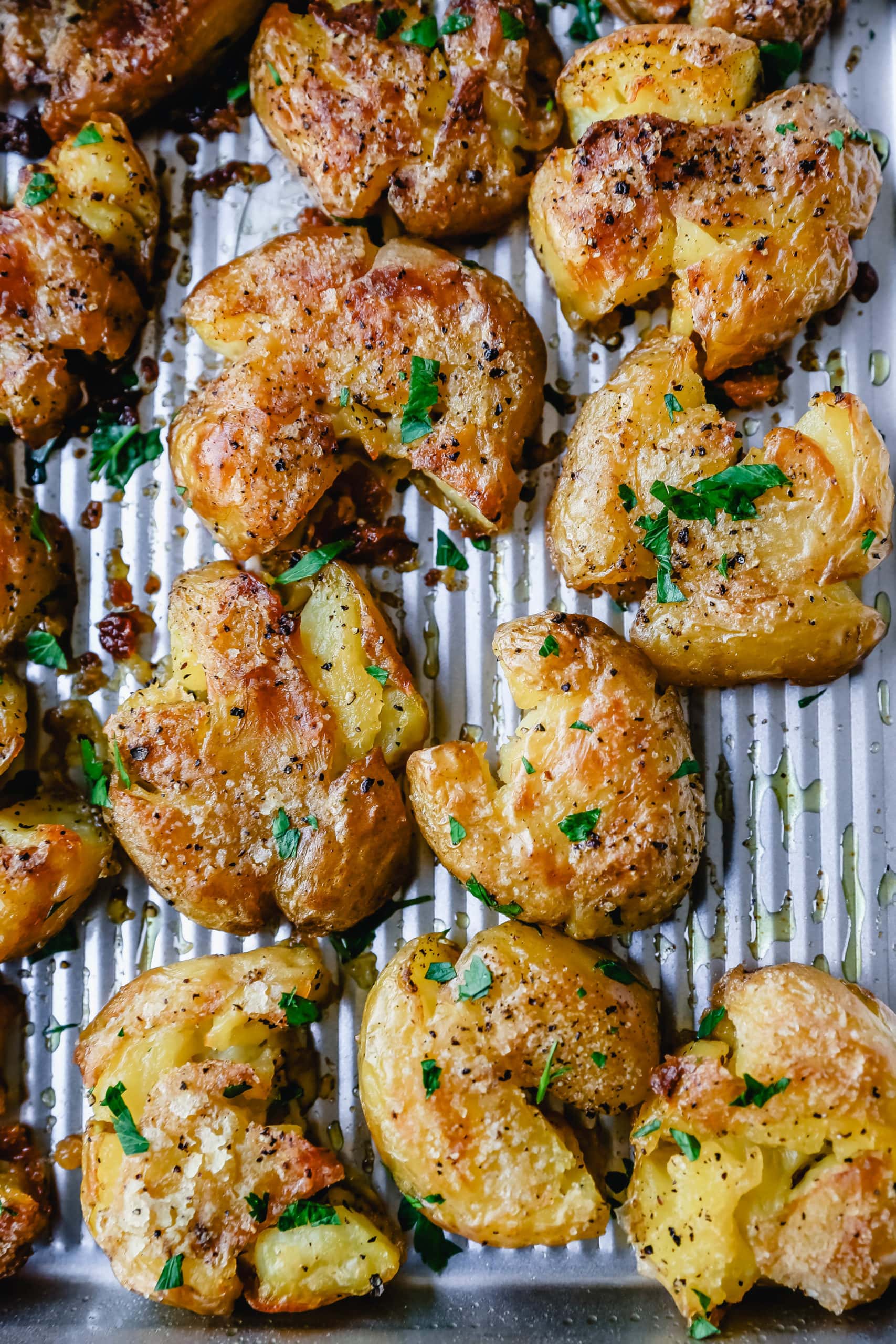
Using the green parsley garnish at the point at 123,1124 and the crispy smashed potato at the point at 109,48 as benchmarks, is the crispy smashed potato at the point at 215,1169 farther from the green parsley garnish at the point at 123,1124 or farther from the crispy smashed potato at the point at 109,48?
the crispy smashed potato at the point at 109,48

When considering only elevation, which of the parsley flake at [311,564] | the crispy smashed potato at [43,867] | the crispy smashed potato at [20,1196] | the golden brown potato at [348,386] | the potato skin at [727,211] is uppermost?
the potato skin at [727,211]

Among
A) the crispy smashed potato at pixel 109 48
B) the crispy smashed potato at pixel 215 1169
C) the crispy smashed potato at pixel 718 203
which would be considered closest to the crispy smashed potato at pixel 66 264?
the crispy smashed potato at pixel 109 48

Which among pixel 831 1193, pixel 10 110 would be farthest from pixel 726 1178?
pixel 10 110

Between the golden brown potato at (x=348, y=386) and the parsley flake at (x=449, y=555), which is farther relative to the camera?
the parsley flake at (x=449, y=555)

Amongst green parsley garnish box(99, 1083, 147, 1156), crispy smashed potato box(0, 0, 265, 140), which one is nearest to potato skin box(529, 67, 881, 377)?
crispy smashed potato box(0, 0, 265, 140)

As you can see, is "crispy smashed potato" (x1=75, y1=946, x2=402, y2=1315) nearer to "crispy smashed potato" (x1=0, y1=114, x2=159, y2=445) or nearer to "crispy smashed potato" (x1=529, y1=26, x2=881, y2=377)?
"crispy smashed potato" (x1=0, y1=114, x2=159, y2=445)

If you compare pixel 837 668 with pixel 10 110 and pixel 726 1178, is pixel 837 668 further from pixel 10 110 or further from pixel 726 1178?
pixel 10 110
